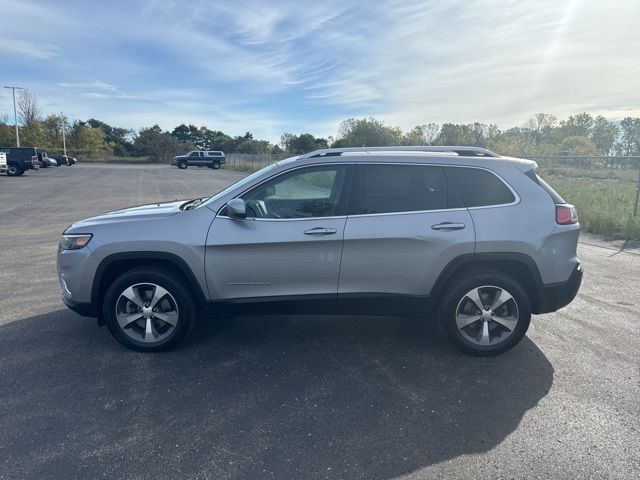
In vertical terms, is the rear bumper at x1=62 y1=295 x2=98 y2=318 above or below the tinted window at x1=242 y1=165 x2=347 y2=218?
below

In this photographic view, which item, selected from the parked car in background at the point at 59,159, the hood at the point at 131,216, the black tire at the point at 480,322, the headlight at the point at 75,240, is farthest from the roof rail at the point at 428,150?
the parked car in background at the point at 59,159

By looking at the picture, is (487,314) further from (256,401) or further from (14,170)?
(14,170)

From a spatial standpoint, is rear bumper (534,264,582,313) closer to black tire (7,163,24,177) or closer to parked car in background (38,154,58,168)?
black tire (7,163,24,177)

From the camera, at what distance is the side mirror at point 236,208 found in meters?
3.44

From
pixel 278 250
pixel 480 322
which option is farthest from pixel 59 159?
pixel 480 322

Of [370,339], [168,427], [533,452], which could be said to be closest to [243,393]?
[168,427]

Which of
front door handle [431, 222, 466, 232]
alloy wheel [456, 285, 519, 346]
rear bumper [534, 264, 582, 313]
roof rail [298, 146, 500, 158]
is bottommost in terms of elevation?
alloy wheel [456, 285, 519, 346]

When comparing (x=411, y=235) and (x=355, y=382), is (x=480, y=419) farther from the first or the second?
(x=411, y=235)

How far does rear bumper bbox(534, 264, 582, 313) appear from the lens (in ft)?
12.0

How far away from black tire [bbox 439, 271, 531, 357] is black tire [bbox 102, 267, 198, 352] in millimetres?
2267

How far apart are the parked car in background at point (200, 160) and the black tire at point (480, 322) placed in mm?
54328

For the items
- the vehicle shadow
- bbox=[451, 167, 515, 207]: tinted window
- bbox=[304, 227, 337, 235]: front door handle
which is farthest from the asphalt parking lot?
bbox=[451, 167, 515, 207]: tinted window

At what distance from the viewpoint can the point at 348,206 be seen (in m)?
3.63

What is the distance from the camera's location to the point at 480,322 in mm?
3703
